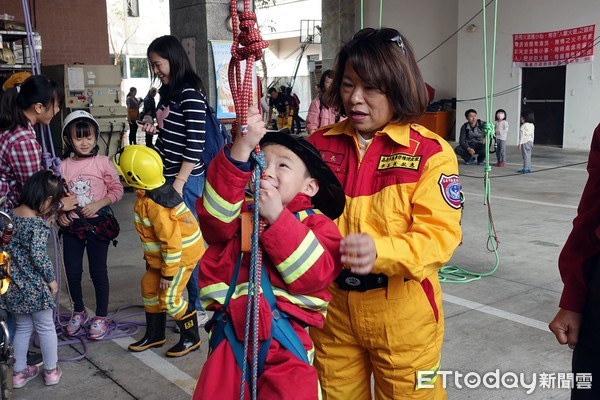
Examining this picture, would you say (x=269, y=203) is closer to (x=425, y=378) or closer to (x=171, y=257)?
(x=425, y=378)

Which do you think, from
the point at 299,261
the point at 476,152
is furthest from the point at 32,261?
the point at 476,152

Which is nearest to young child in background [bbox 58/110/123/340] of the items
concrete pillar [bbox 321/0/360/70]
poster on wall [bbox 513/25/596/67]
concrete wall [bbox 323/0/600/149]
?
concrete wall [bbox 323/0/600/149]

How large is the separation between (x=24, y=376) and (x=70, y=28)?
11.0m

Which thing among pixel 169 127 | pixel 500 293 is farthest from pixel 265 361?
pixel 500 293

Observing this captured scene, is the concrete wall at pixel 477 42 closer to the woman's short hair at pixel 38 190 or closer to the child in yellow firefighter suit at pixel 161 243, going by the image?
the child in yellow firefighter suit at pixel 161 243

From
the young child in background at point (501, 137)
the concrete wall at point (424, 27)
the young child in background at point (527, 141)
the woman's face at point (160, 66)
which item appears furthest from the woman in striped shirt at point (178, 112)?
the concrete wall at point (424, 27)

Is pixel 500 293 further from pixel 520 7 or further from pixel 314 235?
pixel 520 7

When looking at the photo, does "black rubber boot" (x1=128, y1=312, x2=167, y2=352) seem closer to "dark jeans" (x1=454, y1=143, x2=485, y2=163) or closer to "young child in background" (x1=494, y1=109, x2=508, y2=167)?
"young child in background" (x1=494, y1=109, x2=508, y2=167)

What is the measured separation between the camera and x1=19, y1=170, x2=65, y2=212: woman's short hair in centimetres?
329

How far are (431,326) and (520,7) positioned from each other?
51.9 ft

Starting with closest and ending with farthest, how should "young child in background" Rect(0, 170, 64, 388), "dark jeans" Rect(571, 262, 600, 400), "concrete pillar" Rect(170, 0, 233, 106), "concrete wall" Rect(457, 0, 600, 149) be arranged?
1. "dark jeans" Rect(571, 262, 600, 400)
2. "young child in background" Rect(0, 170, 64, 388)
3. "concrete pillar" Rect(170, 0, 233, 106)
4. "concrete wall" Rect(457, 0, 600, 149)

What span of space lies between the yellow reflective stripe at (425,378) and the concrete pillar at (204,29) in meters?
4.72

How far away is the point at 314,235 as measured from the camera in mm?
1731

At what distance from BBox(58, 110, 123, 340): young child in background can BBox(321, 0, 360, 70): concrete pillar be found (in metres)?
14.9
